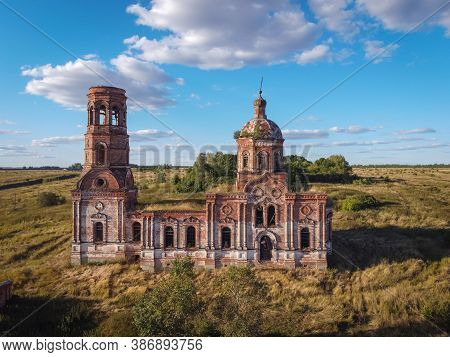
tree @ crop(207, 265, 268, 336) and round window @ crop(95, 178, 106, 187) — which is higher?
round window @ crop(95, 178, 106, 187)

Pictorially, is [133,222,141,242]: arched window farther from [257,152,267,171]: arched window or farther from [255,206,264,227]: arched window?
[257,152,267,171]: arched window

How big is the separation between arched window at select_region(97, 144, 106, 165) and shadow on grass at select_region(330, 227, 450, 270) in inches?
636

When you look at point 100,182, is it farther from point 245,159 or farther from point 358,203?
point 358,203

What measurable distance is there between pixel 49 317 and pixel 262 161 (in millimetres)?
15221

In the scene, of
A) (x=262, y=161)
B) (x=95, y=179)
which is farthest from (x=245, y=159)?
(x=95, y=179)

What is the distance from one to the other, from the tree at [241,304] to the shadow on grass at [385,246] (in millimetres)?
10000

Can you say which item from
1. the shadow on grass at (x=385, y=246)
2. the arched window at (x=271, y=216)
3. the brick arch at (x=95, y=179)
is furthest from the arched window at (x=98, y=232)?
the shadow on grass at (x=385, y=246)

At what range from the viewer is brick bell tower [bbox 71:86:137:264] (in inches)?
991

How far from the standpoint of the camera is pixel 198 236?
2467 cm

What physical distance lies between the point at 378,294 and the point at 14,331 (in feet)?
58.4

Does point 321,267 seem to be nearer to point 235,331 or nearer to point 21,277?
point 235,331

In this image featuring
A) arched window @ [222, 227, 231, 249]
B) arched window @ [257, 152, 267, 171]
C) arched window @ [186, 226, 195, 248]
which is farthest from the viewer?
arched window @ [257, 152, 267, 171]

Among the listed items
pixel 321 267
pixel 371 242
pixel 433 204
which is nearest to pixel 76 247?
pixel 321 267

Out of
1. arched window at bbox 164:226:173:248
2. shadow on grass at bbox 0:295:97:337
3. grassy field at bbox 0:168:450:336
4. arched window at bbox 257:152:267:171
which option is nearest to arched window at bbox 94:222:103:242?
grassy field at bbox 0:168:450:336
